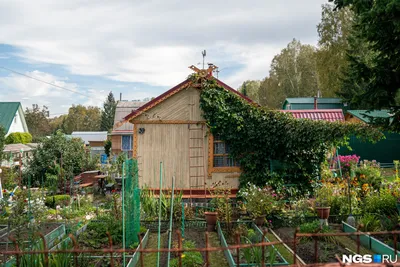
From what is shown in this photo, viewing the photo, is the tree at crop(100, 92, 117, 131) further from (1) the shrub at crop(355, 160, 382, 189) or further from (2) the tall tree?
(1) the shrub at crop(355, 160, 382, 189)

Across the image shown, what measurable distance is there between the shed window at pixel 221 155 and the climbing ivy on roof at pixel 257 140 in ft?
0.76

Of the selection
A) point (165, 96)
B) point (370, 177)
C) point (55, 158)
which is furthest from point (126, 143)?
point (370, 177)

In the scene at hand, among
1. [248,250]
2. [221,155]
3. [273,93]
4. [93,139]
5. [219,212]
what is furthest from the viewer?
[273,93]

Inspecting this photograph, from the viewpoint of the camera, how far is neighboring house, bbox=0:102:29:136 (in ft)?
110

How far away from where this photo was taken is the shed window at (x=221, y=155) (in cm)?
1300

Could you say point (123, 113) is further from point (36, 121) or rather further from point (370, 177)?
point (36, 121)

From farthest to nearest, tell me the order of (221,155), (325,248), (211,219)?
(221,155), (211,219), (325,248)

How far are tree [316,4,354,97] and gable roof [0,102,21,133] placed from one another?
28.7m

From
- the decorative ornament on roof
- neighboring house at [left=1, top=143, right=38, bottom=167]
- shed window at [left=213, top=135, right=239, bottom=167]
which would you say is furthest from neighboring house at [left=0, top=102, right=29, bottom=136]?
shed window at [left=213, top=135, right=239, bottom=167]

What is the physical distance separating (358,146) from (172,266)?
19.3 metres

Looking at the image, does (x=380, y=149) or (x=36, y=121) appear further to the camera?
(x=36, y=121)

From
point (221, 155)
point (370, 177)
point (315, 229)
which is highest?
point (221, 155)

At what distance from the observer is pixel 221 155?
1299cm

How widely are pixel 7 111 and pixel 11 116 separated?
106 centimetres
